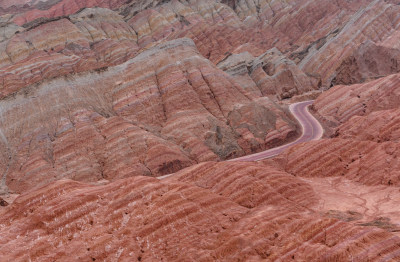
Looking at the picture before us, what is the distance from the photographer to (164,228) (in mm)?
19781

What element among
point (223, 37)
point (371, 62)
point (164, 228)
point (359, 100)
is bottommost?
point (359, 100)

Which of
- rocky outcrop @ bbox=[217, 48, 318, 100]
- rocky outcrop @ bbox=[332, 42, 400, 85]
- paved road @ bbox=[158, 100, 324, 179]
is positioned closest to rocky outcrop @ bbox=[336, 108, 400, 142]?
paved road @ bbox=[158, 100, 324, 179]

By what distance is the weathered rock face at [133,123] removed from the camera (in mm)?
52500

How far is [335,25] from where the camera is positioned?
411 ft

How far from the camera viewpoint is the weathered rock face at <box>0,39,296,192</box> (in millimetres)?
52500

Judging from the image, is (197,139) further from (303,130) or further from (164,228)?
(164,228)

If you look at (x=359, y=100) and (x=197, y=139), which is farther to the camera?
(x=359, y=100)

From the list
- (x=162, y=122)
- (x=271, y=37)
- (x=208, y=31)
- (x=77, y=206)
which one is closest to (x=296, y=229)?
(x=77, y=206)

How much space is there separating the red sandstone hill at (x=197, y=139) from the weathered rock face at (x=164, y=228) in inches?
3.5

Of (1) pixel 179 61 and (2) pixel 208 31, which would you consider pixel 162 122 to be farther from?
(2) pixel 208 31

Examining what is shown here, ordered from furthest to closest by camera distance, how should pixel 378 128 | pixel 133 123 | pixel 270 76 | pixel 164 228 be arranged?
pixel 270 76 < pixel 133 123 < pixel 378 128 < pixel 164 228

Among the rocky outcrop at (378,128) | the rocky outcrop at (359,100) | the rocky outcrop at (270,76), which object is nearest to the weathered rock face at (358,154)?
the rocky outcrop at (378,128)

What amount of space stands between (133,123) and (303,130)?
35400 mm

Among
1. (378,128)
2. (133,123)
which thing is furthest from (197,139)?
(378,128)
